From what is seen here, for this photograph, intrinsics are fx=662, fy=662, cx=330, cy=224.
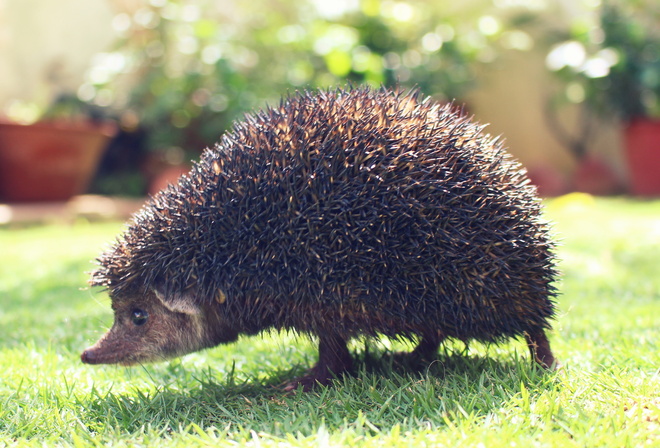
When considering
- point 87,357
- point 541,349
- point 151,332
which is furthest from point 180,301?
point 541,349

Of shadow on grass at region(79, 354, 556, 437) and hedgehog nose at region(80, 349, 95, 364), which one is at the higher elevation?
hedgehog nose at region(80, 349, 95, 364)

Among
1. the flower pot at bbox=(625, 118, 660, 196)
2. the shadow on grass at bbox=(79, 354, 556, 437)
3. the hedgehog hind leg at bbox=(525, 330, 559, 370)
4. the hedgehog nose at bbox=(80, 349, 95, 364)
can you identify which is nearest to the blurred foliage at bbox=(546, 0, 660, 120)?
the flower pot at bbox=(625, 118, 660, 196)

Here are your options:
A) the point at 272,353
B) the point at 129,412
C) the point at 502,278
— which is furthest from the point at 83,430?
the point at 502,278

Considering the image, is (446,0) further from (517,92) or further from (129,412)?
(129,412)

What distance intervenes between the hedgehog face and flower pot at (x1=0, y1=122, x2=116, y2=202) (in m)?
8.41

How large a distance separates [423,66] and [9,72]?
7.80 metres

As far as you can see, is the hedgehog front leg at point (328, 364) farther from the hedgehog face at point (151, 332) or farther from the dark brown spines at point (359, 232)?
the hedgehog face at point (151, 332)

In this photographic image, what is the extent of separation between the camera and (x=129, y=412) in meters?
2.67

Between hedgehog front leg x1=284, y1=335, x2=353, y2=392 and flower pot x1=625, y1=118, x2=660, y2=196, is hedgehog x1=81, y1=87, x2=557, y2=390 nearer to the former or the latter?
hedgehog front leg x1=284, y1=335, x2=353, y2=392

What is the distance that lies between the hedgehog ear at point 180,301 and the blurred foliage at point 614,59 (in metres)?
10.4

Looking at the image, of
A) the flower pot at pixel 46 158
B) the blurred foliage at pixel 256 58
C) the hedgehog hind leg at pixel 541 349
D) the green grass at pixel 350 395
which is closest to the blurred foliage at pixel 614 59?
the blurred foliage at pixel 256 58

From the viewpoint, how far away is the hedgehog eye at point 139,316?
3.03 metres

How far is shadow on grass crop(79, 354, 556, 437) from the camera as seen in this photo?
242 centimetres

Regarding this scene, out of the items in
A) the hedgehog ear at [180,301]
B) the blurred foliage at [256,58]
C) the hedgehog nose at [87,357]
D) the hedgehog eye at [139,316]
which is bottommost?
the hedgehog nose at [87,357]
